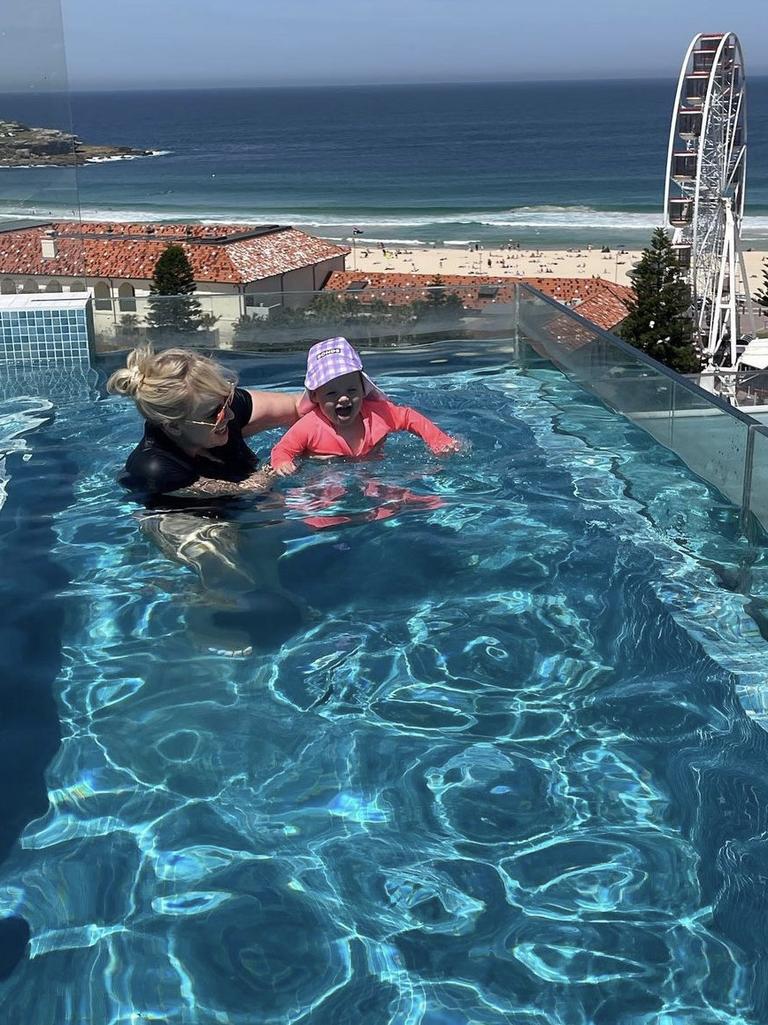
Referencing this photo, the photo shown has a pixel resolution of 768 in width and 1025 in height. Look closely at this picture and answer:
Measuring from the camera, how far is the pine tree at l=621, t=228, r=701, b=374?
26.6 m

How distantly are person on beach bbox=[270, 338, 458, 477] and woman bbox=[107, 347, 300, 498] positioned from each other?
0.14 m

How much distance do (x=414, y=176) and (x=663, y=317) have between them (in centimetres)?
5600

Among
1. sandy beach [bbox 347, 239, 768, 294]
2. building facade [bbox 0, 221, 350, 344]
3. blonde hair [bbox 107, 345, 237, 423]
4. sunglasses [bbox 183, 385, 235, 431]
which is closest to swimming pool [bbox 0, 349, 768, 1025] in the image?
sunglasses [bbox 183, 385, 235, 431]

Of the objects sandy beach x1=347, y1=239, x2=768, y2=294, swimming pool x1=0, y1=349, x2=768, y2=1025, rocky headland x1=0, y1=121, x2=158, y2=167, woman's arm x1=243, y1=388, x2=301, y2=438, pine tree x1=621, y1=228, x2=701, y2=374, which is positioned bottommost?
sandy beach x1=347, y1=239, x2=768, y2=294

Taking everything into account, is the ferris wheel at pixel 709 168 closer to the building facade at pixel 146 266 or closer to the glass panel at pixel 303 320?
the building facade at pixel 146 266

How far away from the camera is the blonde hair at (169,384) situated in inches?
170

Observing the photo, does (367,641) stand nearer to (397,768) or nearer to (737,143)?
(397,768)

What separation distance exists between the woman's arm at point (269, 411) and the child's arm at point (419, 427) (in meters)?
0.51

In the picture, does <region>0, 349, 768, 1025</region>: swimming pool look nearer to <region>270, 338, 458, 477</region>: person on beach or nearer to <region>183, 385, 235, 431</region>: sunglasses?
<region>270, 338, 458, 477</region>: person on beach

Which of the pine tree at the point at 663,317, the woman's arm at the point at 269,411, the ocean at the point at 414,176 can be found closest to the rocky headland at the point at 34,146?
the ocean at the point at 414,176

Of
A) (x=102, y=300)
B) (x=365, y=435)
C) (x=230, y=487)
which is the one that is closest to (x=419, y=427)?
(x=365, y=435)

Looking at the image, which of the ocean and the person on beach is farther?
the ocean

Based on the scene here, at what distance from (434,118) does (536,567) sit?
445 ft

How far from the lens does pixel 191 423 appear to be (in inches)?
176
